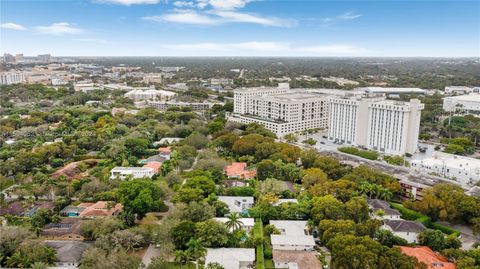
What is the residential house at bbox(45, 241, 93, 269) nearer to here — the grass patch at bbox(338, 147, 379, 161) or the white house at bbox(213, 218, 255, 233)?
the white house at bbox(213, 218, 255, 233)

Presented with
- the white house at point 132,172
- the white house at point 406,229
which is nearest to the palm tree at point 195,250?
the white house at point 406,229

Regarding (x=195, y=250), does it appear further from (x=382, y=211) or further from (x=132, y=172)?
(x=132, y=172)

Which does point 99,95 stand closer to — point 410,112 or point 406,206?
point 410,112

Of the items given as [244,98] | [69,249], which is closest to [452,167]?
[69,249]

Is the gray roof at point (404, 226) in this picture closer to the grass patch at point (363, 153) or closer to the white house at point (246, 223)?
the white house at point (246, 223)

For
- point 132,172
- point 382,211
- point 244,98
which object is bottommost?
point 132,172

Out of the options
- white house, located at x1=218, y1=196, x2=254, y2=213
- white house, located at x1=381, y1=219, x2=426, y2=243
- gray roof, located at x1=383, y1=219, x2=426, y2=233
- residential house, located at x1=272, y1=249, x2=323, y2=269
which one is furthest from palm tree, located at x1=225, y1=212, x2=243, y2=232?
gray roof, located at x1=383, y1=219, x2=426, y2=233
